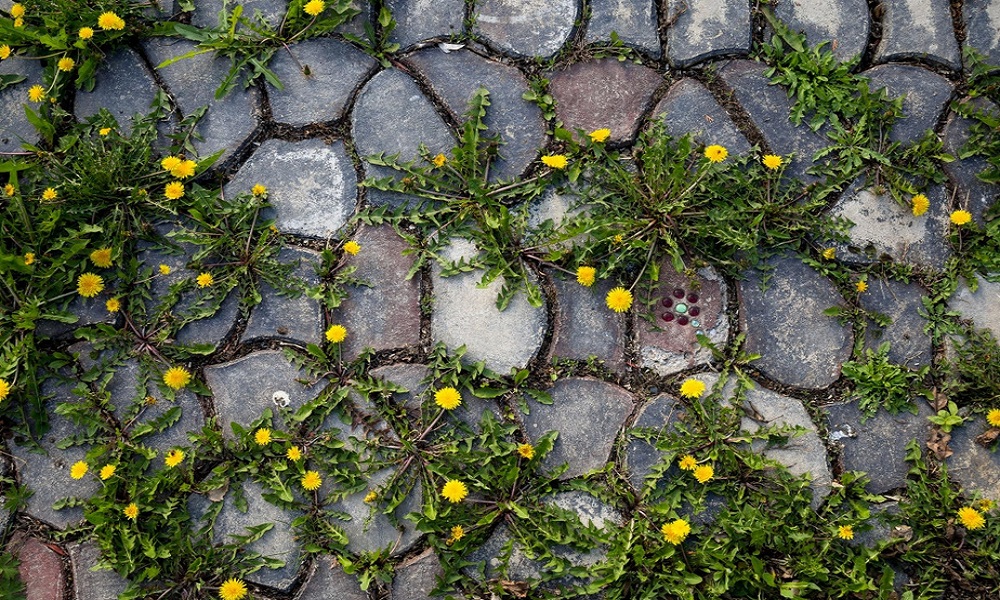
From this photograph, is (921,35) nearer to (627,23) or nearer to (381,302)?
(627,23)

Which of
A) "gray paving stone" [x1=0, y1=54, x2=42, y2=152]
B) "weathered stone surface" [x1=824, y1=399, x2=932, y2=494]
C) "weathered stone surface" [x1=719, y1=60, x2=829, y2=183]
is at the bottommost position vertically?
"weathered stone surface" [x1=824, y1=399, x2=932, y2=494]

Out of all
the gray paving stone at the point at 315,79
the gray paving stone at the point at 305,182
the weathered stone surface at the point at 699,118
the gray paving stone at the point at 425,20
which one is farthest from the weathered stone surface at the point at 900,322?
the gray paving stone at the point at 315,79

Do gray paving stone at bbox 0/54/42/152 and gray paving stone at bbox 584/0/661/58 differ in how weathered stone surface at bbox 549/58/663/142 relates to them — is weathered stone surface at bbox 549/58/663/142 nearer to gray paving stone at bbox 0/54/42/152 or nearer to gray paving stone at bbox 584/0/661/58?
gray paving stone at bbox 584/0/661/58

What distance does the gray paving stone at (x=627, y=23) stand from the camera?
3.09 m

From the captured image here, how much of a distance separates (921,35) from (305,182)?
237 cm

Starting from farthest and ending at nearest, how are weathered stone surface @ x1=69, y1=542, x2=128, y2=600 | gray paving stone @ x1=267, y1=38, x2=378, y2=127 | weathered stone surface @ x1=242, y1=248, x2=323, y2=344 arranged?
gray paving stone @ x1=267, y1=38, x2=378, y2=127 → weathered stone surface @ x1=242, y1=248, x2=323, y2=344 → weathered stone surface @ x1=69, y1=542, x2=128, y2=600

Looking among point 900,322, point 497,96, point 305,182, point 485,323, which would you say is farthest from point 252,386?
point 900,322

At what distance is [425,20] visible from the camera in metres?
3.11

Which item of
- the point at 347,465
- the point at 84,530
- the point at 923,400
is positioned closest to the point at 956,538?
the point at 923,400

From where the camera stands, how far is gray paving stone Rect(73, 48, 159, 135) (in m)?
3.07

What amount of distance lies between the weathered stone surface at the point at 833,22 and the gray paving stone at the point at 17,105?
2.83 m

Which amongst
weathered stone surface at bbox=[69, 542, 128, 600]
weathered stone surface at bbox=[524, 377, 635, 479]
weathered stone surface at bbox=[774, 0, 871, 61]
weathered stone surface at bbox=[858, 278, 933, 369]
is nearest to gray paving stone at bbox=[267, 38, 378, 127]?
weathered stone surface at bbox=[524, 377, 635, 479]

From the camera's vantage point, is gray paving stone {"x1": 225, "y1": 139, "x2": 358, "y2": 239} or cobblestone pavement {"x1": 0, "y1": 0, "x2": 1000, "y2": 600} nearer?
cobblestone pavement {"x1": 0, "y1": 0, "x2": 1000, "y2": 600}

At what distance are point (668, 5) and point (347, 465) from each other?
209cm
